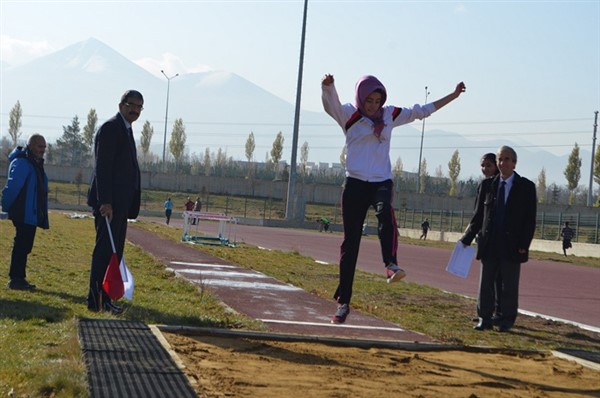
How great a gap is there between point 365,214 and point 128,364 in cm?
305

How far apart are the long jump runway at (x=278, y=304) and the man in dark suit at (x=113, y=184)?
1.53 m

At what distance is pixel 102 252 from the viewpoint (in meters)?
9.85

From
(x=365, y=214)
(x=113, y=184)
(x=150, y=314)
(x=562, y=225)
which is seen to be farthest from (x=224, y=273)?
(x=562, y=225)

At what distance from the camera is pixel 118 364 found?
643 centimetres

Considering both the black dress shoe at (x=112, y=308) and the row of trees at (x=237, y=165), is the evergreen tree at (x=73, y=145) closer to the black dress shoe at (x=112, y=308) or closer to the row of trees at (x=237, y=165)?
the row of trees at (x=237, y=165)

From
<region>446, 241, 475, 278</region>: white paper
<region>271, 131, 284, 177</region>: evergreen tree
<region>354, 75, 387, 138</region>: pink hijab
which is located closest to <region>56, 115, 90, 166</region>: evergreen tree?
<region>271, 131, 284, 177</region>: evergreen tree

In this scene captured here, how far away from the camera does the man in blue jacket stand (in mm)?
12133

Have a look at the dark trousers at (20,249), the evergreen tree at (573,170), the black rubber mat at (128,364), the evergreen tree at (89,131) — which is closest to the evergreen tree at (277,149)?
the evergreen tree at (89,131)

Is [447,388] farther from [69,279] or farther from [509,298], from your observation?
[69,279]

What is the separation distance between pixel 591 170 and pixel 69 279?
94.5 m

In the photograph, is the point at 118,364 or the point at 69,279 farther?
the point at 69,279

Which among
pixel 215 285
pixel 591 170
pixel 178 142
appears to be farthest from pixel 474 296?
pixel 178 142

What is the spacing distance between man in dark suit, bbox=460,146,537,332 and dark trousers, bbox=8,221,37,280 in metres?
5.35

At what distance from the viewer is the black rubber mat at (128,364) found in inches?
224
